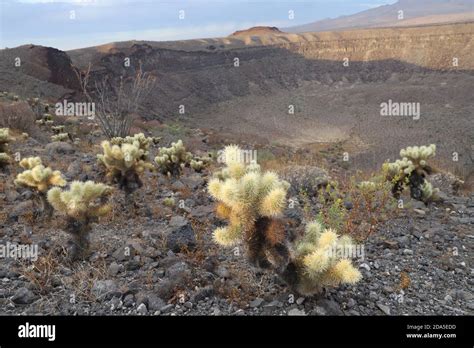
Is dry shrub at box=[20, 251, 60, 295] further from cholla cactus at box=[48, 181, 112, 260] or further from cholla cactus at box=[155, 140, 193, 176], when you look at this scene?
cholla cactus at box=[155, 140, 193, 176]

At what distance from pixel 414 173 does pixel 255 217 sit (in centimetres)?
497

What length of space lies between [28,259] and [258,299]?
2922 millimetres

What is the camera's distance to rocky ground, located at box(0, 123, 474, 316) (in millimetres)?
4020

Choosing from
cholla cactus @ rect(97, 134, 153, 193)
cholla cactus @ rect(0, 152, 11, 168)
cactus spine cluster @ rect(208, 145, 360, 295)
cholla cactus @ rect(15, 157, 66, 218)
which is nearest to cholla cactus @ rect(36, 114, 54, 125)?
cholla cactus @ rect(0, 152, 11, 168)

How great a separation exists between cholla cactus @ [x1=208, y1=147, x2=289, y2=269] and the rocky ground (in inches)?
19.1

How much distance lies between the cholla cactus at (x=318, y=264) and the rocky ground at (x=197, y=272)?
0.19 meters

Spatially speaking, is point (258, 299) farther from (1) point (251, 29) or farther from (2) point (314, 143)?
(1) point (251, 29)

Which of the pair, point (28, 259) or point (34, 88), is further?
point (34, 88)

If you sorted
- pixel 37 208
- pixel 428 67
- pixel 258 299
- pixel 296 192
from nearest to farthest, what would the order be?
pixel 258 299 < pixel 37 208 < pixel 296 192 < pixel 428 67

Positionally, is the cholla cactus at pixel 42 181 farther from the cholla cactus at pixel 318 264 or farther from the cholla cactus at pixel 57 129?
the cholla cactus at pixel 57 129

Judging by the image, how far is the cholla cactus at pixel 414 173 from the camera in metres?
7.45

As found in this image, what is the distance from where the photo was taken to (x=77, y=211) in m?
4.99

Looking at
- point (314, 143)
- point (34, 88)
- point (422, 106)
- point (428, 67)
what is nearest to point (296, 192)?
point (314, 143)

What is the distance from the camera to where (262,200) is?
3.72 m
